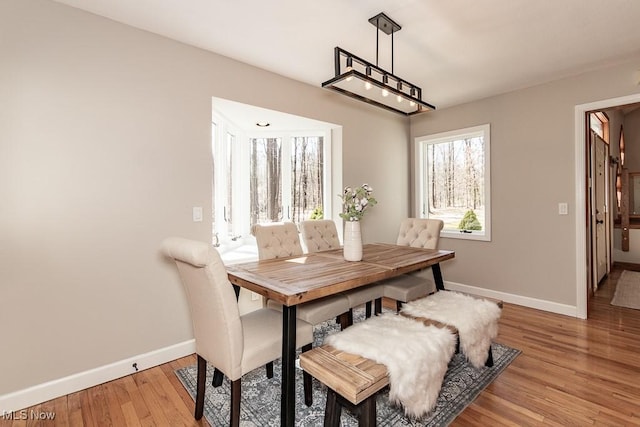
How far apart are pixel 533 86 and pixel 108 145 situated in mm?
4274

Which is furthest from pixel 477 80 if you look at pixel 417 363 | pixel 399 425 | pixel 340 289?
pixel 399 425

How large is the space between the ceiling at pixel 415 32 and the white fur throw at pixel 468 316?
2.04 metres

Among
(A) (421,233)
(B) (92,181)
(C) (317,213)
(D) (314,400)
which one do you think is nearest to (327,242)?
(C) (317,213)

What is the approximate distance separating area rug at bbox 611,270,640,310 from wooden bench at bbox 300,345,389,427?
155 inches

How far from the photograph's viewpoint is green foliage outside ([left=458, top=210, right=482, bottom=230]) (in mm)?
4148

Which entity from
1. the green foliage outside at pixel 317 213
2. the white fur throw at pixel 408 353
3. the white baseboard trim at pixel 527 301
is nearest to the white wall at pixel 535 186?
the white baseboard trim at pixel 527 301

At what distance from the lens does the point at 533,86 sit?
3.53m

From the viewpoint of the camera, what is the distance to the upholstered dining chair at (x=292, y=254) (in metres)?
2.24

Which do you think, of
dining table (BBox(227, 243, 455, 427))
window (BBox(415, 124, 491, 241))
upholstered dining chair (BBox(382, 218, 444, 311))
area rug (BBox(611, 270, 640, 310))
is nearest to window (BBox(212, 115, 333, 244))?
upholstered dining chair (BBox(382, 218, 444, 311))

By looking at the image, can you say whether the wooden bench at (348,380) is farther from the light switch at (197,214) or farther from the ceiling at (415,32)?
the ceiling at (415,32)

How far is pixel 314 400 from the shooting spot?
6.43 feet

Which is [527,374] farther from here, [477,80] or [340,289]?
[477,80]

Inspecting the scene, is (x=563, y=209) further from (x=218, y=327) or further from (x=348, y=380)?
(x=218, y=327)

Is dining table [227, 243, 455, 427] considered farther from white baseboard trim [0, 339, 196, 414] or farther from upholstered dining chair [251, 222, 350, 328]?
white baseboard trim [0, 339, 196, 414]
